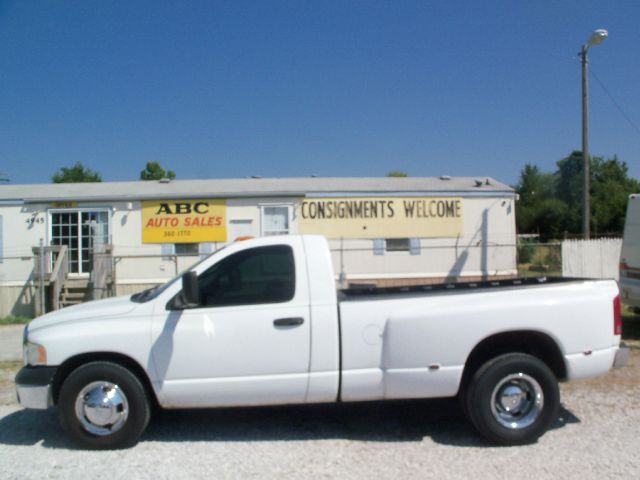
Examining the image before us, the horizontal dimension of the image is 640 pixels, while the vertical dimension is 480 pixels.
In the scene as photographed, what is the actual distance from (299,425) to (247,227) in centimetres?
1159

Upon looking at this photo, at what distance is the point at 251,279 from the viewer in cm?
530

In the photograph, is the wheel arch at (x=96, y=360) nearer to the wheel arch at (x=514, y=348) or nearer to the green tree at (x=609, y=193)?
the wheel arch at (x=514, y=348)

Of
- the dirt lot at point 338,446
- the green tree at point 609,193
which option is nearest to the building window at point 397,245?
the dirt lot at point 338,446

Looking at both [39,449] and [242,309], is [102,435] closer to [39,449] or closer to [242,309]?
[39,449]

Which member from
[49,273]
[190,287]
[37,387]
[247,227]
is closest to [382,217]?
[247,227]

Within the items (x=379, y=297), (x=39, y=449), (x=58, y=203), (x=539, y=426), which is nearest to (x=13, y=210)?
(x=58, y=203)

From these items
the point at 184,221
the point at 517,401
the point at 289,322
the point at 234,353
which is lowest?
the point at 517,401

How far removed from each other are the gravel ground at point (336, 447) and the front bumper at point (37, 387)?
18.1 inches

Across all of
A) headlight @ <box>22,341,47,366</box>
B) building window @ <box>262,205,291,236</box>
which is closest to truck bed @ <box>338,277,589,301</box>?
headlight @ <box>22,341,47,366</box>

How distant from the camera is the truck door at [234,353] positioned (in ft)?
16.6

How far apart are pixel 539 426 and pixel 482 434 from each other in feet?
1.61

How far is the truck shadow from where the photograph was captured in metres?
5.46

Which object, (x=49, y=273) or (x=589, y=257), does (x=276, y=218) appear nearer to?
(x=49, y=273)

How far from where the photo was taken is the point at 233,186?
18203mm
